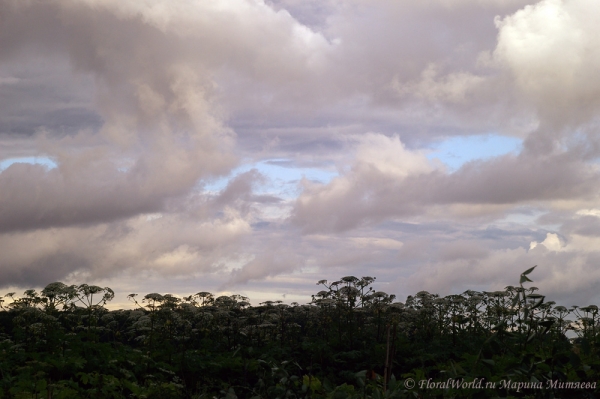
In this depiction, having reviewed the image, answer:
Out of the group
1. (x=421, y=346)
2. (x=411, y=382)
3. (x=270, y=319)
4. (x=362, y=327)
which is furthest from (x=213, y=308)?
(x=411, y=382)

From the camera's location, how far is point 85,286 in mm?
12938

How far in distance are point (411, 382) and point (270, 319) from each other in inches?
416

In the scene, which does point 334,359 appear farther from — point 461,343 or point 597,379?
point 597,379

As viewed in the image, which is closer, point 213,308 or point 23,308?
point 23,308

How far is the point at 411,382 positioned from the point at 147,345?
10183mm

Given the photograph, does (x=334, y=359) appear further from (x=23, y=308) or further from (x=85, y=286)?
(x=23, y=308)

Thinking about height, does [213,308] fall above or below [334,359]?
above

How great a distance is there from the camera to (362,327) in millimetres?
16094

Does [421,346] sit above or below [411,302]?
below

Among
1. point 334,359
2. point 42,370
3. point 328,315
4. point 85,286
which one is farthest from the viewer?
point 328,315

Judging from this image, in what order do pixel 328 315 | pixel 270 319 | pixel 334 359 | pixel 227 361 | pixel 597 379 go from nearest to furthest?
pixel 597 379, pixel 227 361, pixel 334 359, pixel 270 319, pixel 328 315

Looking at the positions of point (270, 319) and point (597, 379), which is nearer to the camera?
point (597, 379)

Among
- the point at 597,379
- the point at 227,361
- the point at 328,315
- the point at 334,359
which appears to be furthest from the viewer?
the point at 328,315

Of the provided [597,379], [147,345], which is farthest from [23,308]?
[597,379]
